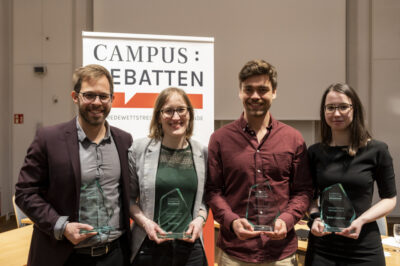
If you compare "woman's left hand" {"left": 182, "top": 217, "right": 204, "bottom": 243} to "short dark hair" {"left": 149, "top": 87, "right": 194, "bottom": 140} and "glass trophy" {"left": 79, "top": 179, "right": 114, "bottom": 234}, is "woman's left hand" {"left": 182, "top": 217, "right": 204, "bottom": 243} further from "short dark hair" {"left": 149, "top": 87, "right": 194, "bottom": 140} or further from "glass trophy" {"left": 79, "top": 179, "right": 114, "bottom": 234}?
"short dark hair" {"left": 149, "top": 87, "right": 194, "bottom": 140}

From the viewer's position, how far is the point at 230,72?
238 inches

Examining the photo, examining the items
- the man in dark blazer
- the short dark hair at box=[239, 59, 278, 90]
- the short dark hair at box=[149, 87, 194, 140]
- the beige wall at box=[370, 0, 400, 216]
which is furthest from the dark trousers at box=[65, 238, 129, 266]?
the beige wall at box=[370, 0, 400, 216]

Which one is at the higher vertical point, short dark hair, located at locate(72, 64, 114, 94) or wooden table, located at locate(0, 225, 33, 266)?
short dark hair, located at locate(72, 64, 114, 94)

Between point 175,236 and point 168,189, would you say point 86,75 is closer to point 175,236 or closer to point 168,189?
point 168,189

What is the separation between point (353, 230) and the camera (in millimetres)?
1682

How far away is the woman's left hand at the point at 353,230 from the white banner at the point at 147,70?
1.54m

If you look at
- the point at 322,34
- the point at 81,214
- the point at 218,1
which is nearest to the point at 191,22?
the point at 218,1

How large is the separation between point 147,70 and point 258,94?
1340 millimetres

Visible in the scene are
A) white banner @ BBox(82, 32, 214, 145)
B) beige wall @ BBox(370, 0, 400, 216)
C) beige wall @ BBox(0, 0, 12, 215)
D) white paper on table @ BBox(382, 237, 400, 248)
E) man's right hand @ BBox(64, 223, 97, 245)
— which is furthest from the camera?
beige wall @ BBox(0, 0, 12, 215)

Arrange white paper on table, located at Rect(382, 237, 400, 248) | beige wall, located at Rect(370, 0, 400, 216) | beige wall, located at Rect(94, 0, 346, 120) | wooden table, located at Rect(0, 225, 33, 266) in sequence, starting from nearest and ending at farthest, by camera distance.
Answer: wooden table, located at Rect(0, 225, 33, 266), white paper on table, located at Rect(382, 237, 400, 248), beige wall, located at Rect(94, 0, 346, 120), beige wall, located at Rect(370, 0, 400, 216)

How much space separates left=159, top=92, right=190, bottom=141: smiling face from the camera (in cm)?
182

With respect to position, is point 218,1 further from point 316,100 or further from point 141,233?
point 141,233

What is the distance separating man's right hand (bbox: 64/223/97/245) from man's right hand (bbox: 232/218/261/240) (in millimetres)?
707

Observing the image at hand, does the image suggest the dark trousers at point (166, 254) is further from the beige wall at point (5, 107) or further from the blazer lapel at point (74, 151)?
the beige wall at point (5, 107)
